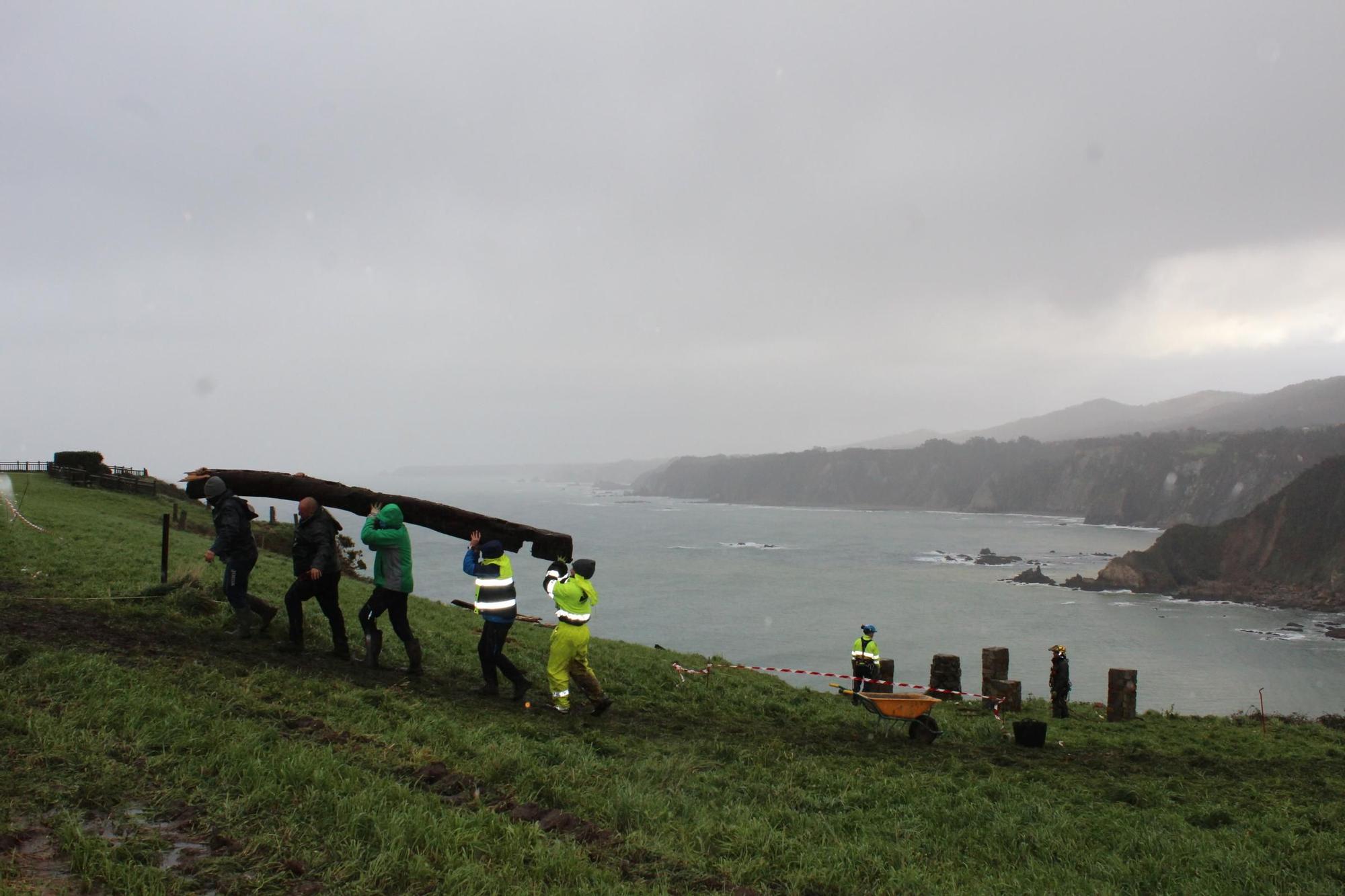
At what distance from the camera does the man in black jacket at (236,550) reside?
33.8 ft

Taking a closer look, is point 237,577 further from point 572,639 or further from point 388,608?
point 572,639

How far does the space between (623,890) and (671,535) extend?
471ft

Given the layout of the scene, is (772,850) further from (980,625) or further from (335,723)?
(980,625)

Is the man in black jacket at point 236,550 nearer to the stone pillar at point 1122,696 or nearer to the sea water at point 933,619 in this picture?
the sea water at point 933,619

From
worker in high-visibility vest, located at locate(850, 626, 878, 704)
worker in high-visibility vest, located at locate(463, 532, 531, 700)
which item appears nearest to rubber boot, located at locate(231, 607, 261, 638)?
worker in high-visibility vest, located at locate(463, 532, 531, 700)

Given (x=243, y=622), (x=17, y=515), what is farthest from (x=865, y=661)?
(x=17, y=515)

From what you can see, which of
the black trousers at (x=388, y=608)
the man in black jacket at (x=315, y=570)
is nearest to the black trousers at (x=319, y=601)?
the man in black jacket at (x=315, y=570)

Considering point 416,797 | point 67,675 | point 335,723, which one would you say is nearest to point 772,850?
point 416,797

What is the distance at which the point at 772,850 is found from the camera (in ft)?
20.3

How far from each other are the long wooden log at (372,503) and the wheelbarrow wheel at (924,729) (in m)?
5.33

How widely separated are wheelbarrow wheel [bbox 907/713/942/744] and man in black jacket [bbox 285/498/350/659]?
768 cm

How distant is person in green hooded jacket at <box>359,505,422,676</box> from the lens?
977 cm

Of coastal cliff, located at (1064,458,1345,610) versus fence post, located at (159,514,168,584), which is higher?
fence post, located at (159,514,168,584)

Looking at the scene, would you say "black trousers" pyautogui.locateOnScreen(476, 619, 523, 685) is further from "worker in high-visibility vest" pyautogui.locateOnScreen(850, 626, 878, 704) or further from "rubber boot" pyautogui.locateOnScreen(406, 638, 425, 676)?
"worker in high-visibility vest" pyautogui.locateOnScreen(850, 626, 878, 704)
